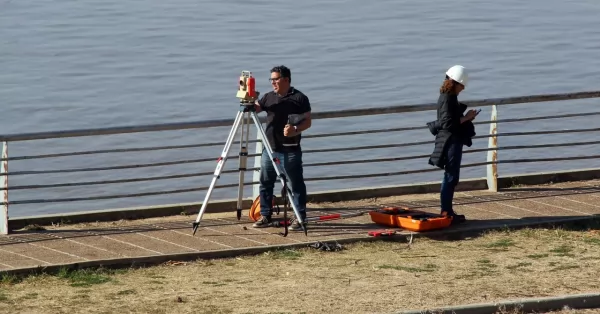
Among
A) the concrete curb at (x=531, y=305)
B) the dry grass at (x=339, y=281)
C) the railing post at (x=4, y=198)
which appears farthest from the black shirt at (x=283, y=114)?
the concrete curb at (x=531, y=305)

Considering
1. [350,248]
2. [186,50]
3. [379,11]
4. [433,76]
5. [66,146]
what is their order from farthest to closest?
[379,11] < [186,50] < [433,76] < [66,146] < [350,248]

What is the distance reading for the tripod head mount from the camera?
1273 cm

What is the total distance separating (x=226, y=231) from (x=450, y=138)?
233 cm

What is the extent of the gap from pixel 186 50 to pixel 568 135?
11.2 m

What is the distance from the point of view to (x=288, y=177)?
514 inches

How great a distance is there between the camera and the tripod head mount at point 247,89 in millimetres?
12734

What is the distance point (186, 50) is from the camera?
3272 cm

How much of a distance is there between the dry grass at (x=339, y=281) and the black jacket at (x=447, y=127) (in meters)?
0.96

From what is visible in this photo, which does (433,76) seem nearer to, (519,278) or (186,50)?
(186,50)

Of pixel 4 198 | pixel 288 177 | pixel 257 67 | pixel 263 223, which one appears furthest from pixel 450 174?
pixel 257 67

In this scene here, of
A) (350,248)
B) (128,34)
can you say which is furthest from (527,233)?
(128,34)

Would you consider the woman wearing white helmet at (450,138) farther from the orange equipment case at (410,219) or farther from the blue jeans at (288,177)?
the blue jeans at (288,177)

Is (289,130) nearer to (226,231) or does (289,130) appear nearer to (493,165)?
(226,231)

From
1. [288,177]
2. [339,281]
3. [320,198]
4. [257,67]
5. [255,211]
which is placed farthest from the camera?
[257,67]
